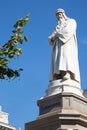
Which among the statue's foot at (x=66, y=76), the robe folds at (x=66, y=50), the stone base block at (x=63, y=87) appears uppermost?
the robe folds at (x=66, y=50)

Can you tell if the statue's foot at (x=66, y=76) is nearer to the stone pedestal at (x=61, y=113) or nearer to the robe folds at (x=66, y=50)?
the robe folds at (x=66, y=50)

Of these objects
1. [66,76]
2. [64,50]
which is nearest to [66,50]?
[64,50]

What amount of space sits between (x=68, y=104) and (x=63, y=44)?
2.49m

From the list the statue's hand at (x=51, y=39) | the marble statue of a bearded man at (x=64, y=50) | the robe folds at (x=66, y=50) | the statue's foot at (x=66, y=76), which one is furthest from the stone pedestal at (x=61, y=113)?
the statue's hand at (x=51, y=39)

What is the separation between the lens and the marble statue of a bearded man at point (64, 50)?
1523 centimetres

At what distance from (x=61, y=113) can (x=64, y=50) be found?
8.99 feet

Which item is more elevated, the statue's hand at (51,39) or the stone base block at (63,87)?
the statue's hand at (51,39)

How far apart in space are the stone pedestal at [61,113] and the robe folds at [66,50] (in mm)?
1026

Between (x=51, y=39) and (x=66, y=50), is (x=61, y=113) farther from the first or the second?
(x=51, y=39)

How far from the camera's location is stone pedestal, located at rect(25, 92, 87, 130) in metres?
13.7

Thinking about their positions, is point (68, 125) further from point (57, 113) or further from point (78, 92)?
point (78, 92)

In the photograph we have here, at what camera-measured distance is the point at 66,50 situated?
15586mm

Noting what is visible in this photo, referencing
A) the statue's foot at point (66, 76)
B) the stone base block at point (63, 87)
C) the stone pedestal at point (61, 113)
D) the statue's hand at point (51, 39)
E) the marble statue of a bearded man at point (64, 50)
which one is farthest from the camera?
the statue's hand at point (51, 39)

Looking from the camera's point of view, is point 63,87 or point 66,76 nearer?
point 63,87
